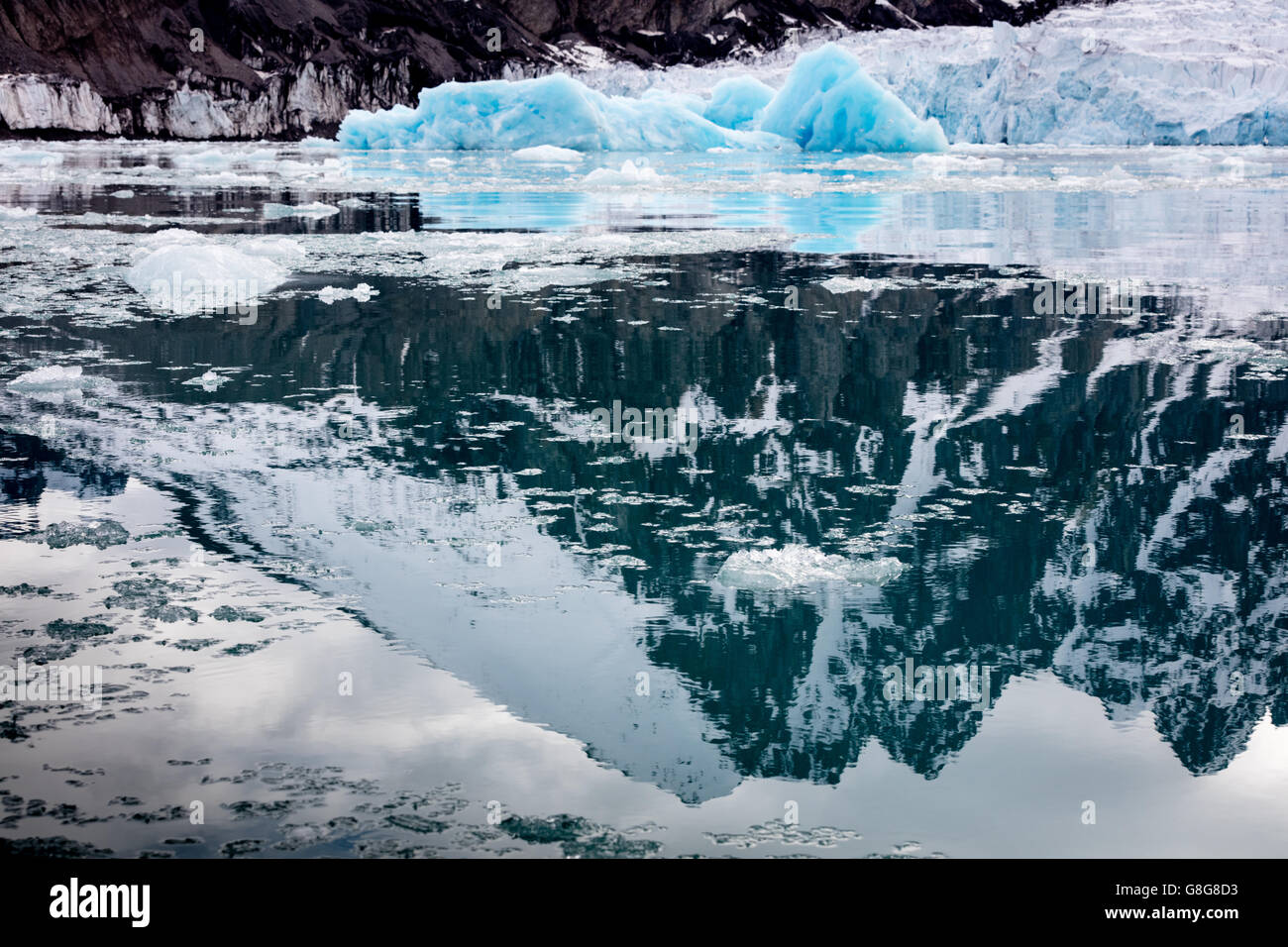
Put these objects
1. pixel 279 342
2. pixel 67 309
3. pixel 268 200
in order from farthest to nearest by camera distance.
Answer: pixel 268 200 → pixel 67 309 → pixel 279 342

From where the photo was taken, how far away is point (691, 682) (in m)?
3.64

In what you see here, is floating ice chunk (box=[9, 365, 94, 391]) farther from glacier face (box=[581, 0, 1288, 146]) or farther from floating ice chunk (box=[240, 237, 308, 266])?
glacier face (box=[581, 0, 1288, 146])

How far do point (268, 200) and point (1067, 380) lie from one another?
707 inches

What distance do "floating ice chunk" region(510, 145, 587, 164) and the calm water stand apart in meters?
29.4

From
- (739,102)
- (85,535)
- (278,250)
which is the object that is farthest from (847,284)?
(739,102)

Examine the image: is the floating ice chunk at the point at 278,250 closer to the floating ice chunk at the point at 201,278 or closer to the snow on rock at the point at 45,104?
the floating ice chunk at the point at 201,278

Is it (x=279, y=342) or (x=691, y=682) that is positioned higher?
(x=279, y=342)

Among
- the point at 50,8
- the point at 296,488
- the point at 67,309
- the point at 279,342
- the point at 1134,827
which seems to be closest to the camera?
the point at 1134,827

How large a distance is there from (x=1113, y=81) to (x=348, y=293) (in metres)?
39.4

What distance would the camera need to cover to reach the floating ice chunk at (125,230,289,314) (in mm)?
9984

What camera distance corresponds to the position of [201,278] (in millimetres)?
10461
